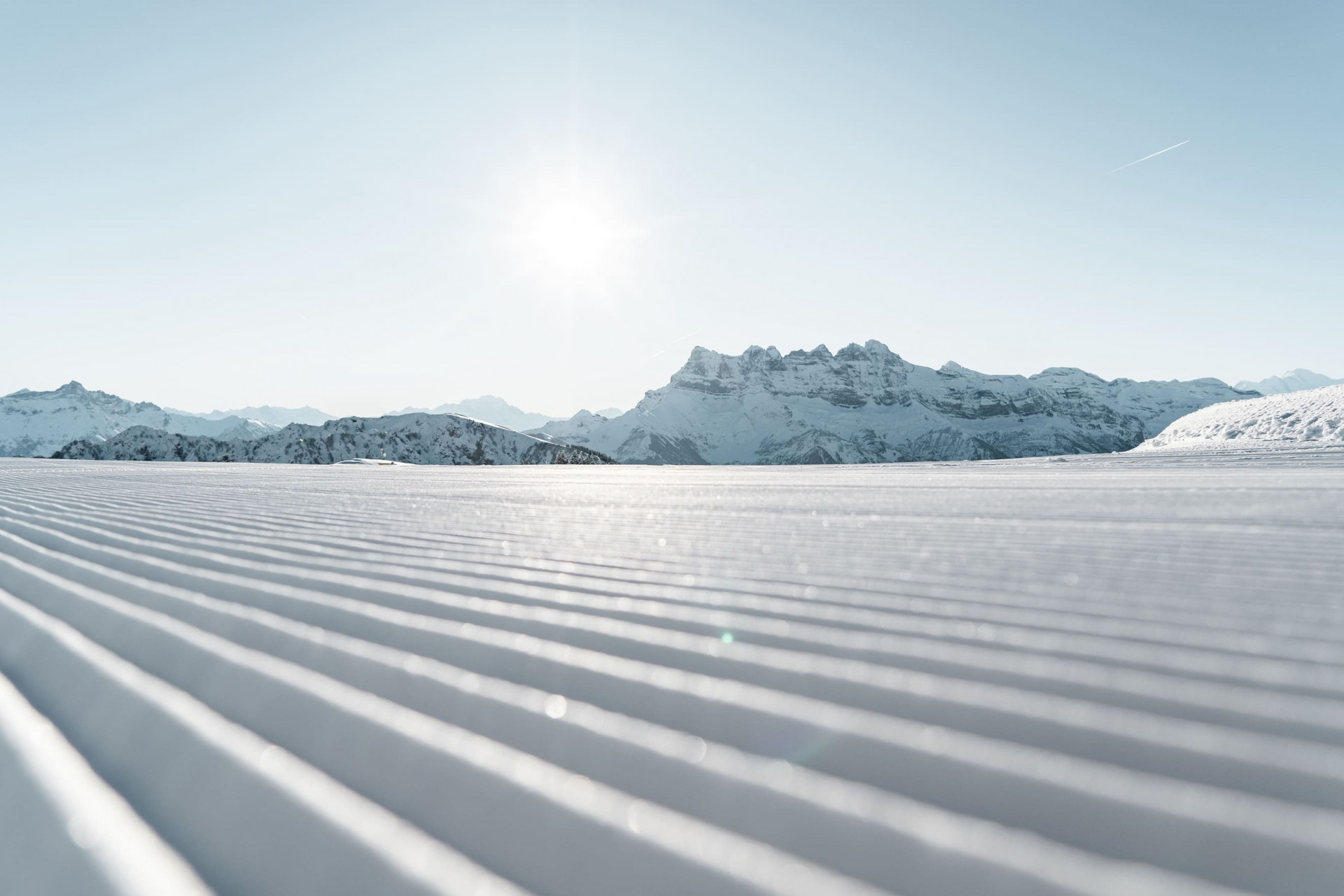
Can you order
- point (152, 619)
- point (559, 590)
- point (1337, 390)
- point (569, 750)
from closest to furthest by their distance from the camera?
point (569, 750) → point (152, 619) → point (559, 590) → point (1337, 390)

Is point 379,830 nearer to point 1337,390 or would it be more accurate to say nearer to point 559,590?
point 559,590

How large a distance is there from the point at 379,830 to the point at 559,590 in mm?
2503

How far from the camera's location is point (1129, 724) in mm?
2135

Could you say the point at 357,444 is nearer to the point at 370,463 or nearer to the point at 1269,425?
the point at 370,463

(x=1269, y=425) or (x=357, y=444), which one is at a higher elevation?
(x=357, y=444)

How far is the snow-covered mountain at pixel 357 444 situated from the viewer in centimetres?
13262

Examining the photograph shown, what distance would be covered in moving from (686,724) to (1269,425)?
107ft

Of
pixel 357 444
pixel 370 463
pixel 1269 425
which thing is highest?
pixel 357 444

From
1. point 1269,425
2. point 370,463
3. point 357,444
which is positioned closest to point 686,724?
point 1269,425

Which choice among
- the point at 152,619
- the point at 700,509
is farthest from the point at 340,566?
the point at 700,509

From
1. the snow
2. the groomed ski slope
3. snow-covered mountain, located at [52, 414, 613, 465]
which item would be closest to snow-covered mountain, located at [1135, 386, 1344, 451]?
the groomed ski slope

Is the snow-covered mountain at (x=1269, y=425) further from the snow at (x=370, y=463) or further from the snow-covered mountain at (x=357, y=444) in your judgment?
the snow-covered mountain at (x=357, y=444)

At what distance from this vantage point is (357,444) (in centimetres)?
15112

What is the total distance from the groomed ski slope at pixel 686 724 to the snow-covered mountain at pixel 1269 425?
23218 millimetres
